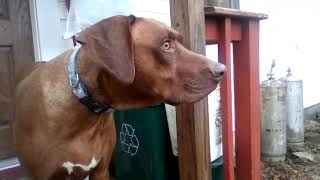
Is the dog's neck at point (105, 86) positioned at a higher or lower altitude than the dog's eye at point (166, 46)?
lower

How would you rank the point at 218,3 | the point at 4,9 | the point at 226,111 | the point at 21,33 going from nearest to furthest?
the point at 226,111 < the point at 4,9 < the point at 21,33 < the point at 218,3

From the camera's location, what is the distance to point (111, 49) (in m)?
1.54

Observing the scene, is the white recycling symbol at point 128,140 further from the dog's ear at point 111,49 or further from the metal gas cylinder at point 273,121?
the metal gas cylinder at point 273,121

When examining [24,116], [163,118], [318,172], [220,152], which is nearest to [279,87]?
[318,172]

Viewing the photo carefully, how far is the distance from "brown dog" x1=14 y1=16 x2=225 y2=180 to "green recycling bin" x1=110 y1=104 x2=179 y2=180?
0.47 metres

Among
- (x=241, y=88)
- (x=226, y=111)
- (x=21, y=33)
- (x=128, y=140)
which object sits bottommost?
(x=128, y=140)

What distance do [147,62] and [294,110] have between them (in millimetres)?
3304

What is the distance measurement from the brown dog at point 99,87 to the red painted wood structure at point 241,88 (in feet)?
1.74

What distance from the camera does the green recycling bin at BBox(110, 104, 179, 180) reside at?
2480 mm

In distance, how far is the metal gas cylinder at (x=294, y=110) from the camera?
446 centimetres

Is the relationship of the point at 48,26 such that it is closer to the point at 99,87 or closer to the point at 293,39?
the point at 99,87

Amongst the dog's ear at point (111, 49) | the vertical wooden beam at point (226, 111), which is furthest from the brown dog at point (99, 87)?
the vertical wooden beam at point (226, 111)

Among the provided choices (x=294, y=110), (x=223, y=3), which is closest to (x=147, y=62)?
(x=223, y=3)

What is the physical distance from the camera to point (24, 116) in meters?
2.00
